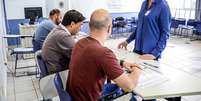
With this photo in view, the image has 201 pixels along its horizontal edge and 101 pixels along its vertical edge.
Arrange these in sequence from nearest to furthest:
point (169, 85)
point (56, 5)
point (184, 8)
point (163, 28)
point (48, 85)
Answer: point (169, 85) → point (48, 85) → point (163, 28) → point (56, 5) → point (184, 8)

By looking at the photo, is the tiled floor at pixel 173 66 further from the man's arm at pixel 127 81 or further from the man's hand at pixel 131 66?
the man's arm at pixel 127 81

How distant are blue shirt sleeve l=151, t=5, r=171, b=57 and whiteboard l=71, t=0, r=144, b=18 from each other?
241 inches

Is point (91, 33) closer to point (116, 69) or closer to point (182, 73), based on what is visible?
point (116, 69)

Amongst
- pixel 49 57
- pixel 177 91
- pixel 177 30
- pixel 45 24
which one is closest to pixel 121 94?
pixel 177 91

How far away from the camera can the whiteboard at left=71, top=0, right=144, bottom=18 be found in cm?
840

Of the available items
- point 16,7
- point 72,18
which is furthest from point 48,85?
point 16,7

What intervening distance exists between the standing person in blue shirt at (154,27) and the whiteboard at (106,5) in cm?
598

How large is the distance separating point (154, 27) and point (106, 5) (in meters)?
6.64

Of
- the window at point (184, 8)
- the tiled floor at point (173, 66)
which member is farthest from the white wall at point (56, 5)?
the window at point (184, 8)

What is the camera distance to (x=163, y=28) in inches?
93.5

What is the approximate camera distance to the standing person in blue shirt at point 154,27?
236 centimetres

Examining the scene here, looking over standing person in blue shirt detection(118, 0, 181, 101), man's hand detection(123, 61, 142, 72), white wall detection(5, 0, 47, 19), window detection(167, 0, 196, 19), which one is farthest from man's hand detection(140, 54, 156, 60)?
window detection(167, 0, 196, 19)

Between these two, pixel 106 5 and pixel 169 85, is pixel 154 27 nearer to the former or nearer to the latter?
pixel 169 85

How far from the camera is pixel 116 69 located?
1441 millimetres
